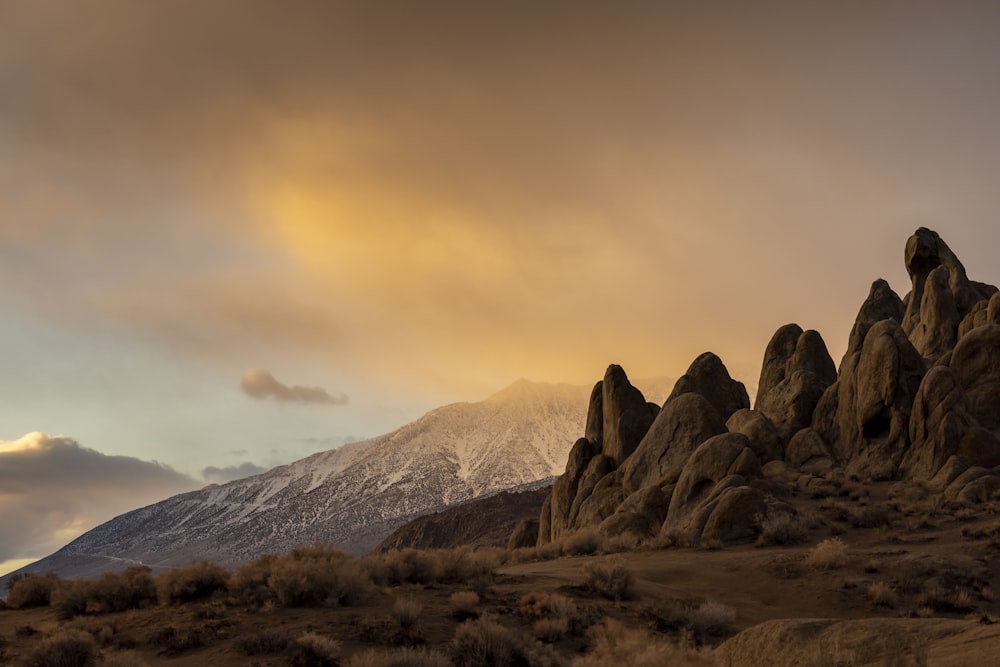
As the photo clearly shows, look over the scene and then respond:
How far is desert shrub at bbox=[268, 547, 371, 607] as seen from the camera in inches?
659

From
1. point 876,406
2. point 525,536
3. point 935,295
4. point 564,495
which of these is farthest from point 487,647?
point 935,295

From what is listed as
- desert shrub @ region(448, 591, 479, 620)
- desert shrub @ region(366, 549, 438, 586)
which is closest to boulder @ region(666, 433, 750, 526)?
desert shrub @ region(366, 549, 438, 586)

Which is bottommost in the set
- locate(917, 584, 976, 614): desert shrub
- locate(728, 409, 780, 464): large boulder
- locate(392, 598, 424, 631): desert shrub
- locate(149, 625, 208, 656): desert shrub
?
locate(917, 584, 976, 614): desert shrub

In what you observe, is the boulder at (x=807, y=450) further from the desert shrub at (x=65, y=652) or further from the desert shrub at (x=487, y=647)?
the desert shrub at (x=65, y=652)

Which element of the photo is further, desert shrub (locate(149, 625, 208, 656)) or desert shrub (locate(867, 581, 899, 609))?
desert shrub (locate(867, 581, 899, 609))

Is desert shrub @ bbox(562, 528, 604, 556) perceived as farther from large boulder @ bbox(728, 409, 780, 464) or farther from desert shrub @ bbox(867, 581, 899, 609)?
desert shrub @ bbox(867, 581, 899, 609)

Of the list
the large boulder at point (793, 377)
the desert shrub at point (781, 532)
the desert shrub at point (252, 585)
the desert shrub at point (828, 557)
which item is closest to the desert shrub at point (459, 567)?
the desert shrub at point (252, 585)

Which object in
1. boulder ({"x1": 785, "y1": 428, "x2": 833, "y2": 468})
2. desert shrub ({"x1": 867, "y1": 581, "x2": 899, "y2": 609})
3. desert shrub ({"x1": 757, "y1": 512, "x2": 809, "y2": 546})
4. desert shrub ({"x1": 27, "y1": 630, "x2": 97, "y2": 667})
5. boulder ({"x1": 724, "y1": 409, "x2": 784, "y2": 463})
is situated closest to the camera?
desert shrub ({"x1": 27, "y1": 630, "x2": 97, "y2": 667})

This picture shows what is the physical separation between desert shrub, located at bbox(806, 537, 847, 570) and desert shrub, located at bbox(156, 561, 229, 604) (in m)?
18.7

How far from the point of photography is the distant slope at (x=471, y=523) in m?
103

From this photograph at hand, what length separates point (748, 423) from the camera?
42188 millimetres

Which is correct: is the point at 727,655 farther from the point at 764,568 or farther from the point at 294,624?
the point at 764,568

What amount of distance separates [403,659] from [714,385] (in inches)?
1613

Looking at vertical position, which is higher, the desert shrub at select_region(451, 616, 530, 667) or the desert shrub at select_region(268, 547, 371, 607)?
the desert shrub at select_region(268, 547, 371, 607)
